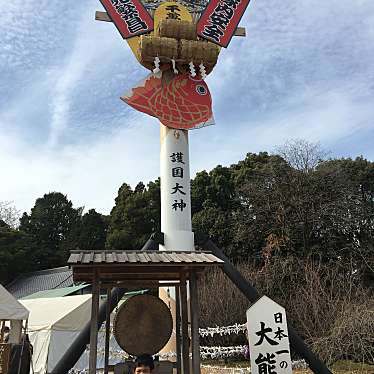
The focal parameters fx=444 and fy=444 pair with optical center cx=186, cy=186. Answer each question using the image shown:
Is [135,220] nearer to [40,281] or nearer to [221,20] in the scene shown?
[40,281]

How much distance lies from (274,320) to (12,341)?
570 cm

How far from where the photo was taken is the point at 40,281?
71.1ft

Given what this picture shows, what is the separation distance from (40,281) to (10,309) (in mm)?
14199

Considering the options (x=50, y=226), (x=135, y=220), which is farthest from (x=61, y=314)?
(x=50, y=226)

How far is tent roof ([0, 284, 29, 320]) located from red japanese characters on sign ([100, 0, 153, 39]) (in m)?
5.57

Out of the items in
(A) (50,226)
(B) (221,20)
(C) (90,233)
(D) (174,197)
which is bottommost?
(D) (174,197)

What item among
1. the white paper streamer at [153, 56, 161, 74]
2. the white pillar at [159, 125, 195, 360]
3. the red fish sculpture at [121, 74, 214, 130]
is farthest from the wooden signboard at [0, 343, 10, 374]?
the white paper streamer at [153, 56, 161, 74]

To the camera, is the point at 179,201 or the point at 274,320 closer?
the point at 274,320

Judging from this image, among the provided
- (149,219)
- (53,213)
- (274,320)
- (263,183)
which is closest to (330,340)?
(274,320)

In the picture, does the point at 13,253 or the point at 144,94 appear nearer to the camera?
the point at 144,94

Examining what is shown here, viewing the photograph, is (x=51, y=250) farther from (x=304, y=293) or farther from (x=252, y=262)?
(x=304, y=293)

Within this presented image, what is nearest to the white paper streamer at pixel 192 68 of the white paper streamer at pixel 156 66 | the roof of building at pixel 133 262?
the white paper streamer at pixel 156 66

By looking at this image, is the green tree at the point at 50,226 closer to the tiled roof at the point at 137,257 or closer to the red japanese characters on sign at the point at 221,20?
Result: the red japanese characters on sign at the point at 221,20

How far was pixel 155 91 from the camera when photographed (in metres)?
8.88
